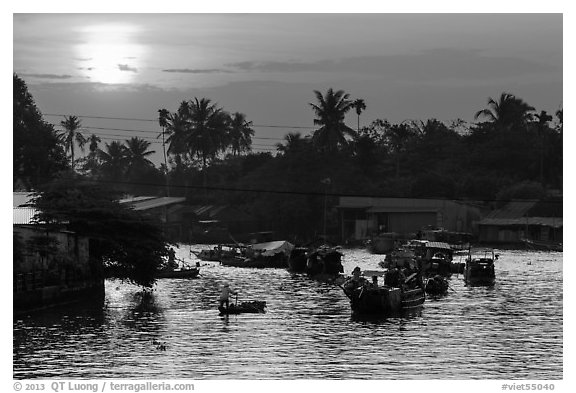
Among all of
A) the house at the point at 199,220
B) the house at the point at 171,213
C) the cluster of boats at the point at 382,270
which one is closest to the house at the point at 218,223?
the house at the point at 199,220

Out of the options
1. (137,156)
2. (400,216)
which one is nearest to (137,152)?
(137,156)

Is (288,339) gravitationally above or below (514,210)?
below

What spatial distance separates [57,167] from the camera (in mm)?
97938

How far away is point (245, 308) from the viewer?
5534cm

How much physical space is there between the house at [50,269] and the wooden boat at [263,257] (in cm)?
3446

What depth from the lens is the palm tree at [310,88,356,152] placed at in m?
143

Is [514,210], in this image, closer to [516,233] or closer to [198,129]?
[516,233]

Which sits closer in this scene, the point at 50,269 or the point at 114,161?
the point at 50,269

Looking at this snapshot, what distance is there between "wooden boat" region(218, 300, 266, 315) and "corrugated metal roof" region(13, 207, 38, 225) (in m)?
15.4

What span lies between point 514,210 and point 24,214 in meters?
78.7

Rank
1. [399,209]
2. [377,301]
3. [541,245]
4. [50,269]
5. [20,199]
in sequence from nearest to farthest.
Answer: [377,301] → [50,269] → [20,199] → [541,245] → [399,209]

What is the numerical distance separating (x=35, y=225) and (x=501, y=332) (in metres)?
26.1

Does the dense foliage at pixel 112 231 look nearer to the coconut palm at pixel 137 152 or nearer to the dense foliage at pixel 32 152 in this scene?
the dense foliage at pixel 32 152

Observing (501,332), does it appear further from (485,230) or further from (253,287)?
(485,230)
